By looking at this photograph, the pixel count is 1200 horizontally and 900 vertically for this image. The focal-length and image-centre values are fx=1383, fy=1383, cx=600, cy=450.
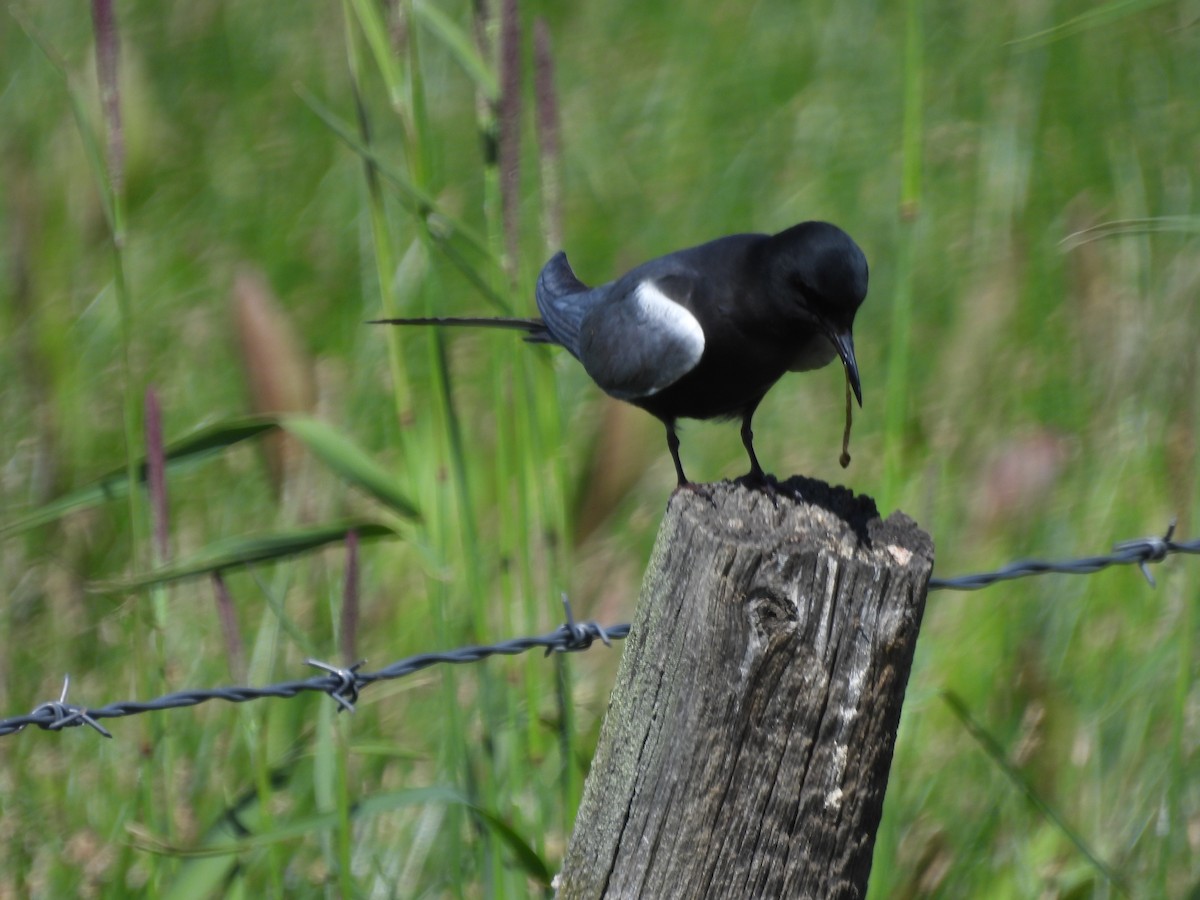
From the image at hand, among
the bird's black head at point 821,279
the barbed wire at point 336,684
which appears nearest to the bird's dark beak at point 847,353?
the bird's black head at point 821,279

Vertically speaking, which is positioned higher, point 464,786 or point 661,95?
point 661,95

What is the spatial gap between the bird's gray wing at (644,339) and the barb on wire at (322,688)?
65 centimetres

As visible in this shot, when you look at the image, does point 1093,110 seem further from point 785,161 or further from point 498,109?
point 498,109

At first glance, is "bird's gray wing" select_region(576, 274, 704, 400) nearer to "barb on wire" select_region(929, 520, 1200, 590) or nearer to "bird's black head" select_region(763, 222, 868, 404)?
"bird's black head" select_region(763, 222, 868, 404)

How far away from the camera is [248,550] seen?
6.31 ft

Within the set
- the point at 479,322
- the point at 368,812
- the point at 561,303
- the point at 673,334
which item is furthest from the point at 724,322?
the point at 368,812

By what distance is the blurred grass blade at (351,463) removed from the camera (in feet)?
6.71

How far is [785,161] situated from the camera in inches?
233

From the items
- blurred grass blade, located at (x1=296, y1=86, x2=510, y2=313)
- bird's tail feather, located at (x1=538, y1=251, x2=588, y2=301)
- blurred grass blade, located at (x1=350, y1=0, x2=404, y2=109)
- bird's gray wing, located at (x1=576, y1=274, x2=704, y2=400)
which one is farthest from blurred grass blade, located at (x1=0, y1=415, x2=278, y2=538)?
bird's tail feather, located at (x1=538, y1=251, x2=588, y2=301)

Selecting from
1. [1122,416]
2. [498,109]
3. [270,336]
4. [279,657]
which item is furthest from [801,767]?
[1122,416]

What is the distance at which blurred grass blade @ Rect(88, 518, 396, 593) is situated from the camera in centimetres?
186

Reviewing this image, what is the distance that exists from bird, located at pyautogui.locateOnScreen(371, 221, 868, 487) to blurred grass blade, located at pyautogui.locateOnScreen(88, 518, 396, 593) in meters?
0.58

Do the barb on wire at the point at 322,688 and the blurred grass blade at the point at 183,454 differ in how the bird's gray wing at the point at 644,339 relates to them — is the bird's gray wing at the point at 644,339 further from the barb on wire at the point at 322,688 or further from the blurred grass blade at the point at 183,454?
the blurred grass blade at the point at 183,454

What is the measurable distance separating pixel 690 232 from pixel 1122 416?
1.86 metres
